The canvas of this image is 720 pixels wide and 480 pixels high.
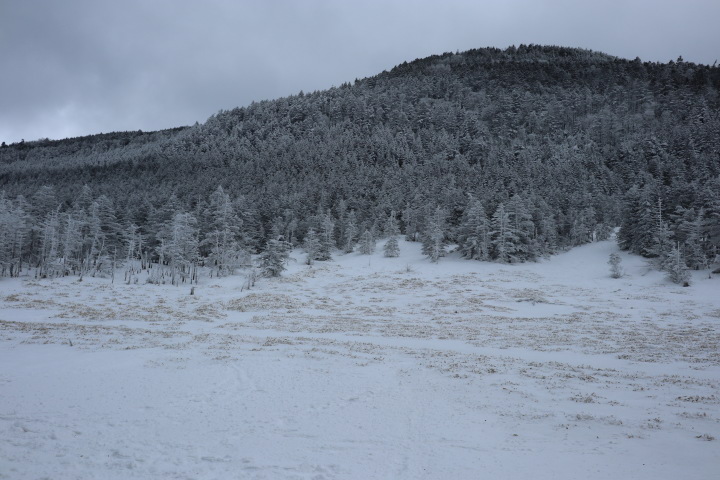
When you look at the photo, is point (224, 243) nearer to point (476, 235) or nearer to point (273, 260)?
point (273, 260)

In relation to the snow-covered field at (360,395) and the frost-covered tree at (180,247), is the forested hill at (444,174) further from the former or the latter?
the snow-covered field at (360,395)

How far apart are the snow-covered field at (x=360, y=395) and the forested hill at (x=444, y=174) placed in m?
36.8

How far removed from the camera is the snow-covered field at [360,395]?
8.05 m

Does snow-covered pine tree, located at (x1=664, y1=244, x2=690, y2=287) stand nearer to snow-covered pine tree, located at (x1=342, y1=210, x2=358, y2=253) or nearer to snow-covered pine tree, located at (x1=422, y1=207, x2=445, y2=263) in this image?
snow-covered pine tree, located at (x1=422, y1=207, x2=445, y2=263)

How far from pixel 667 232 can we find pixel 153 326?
64021 millimetres

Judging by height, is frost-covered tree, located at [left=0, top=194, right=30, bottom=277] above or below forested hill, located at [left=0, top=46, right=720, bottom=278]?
below

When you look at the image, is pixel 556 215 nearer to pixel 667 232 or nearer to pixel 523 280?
pixel 667 232

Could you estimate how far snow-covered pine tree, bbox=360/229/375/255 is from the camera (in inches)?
2972

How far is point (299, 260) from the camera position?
7481cm

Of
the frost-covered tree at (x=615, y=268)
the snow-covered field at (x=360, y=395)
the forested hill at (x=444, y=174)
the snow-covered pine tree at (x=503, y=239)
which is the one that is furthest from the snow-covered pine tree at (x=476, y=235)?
the snow-covered field at (x=360, y=395)

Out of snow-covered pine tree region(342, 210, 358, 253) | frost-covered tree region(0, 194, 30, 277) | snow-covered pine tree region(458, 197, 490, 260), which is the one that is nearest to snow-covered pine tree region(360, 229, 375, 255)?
snow-covered pine tree region(342, 210, 358, 253)

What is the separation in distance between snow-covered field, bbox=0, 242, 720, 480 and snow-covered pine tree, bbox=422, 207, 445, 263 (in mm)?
33416

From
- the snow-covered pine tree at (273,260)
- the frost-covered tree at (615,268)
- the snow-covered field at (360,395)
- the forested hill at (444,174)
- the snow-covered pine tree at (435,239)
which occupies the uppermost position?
the forested hill at (444,174)

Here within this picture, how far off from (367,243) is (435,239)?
47.5 feet
